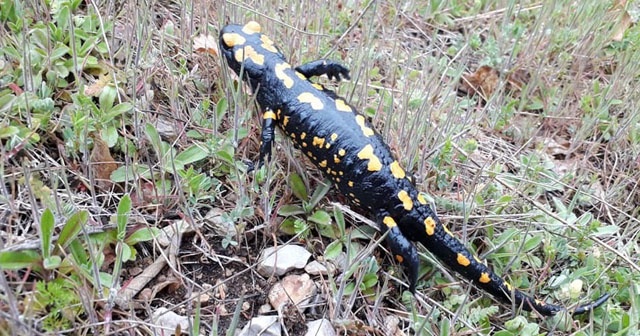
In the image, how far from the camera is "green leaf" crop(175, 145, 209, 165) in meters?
2.83

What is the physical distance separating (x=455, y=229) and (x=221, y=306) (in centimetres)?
136

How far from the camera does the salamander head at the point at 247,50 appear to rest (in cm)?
326

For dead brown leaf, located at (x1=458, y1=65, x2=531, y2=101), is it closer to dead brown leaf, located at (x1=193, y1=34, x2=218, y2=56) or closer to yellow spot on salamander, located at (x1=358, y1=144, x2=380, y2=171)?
yellow spot on salamander, located at (x1=358, y1=144, x2=380, y2=171)

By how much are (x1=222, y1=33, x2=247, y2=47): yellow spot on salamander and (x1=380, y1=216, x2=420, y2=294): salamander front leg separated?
4.46ft

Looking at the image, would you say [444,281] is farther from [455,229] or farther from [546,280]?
[546,280]

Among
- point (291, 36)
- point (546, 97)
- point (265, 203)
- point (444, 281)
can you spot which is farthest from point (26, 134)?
point (546, 97)

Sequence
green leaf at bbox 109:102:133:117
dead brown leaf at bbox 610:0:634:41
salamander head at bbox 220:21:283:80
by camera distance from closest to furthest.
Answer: green leaf at bbox 109:102:133:117
salamander head at bbox 220:21:283:80
dead brown leaf at bbox 610:0:634:41

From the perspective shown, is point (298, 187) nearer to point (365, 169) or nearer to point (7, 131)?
point (365, 169)

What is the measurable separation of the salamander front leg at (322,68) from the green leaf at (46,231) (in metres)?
1.71

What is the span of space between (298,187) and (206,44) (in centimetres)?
117

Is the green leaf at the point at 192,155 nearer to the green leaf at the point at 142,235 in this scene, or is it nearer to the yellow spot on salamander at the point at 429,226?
the green leaf at the point at 142,235

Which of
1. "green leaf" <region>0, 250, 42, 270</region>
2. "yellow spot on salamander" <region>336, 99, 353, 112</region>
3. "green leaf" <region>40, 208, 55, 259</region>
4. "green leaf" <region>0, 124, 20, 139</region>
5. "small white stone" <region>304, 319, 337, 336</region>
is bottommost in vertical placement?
"small white stone" <region>304, 319, 337, 336</region>

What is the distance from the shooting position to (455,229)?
310cm

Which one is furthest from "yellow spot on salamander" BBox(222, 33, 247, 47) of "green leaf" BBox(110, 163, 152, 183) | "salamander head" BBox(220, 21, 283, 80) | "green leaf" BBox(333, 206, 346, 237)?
"green leaf" BBox(333, 206, 346, 237)
